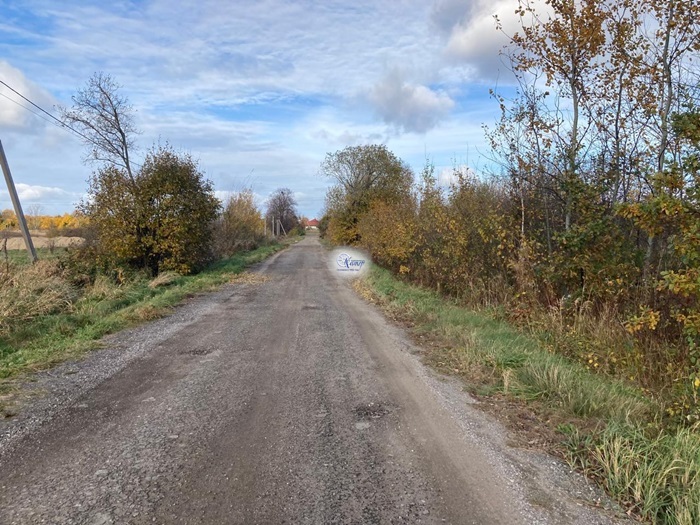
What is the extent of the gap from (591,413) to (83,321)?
8.57 m

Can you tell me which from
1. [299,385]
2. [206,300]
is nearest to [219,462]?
[299,385]

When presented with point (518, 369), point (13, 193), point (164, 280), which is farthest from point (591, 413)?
point (13, 193)

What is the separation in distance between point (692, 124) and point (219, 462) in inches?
196

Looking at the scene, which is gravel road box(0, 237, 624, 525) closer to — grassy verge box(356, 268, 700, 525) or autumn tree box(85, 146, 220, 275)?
grassy verge box(356, 268, 700, 525)

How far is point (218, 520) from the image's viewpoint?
2.77 m

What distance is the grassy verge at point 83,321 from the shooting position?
6.05 m

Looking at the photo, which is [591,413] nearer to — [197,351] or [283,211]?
[197,351]

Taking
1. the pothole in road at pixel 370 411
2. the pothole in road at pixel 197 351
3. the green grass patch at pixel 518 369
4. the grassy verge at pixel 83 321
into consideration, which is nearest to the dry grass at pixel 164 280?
the grassy verge at pixel 83 321

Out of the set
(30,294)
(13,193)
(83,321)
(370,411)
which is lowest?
(370,411)

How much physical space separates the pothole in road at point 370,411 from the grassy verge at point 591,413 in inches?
50.9

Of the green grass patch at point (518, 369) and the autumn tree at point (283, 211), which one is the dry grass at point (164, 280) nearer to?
the green grass patch at point (518, 369)

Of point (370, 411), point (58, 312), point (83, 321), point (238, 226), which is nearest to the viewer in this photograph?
→ point (370, 411)

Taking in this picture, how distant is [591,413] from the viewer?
4.35 m

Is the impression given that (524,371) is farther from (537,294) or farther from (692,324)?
(537,294)
